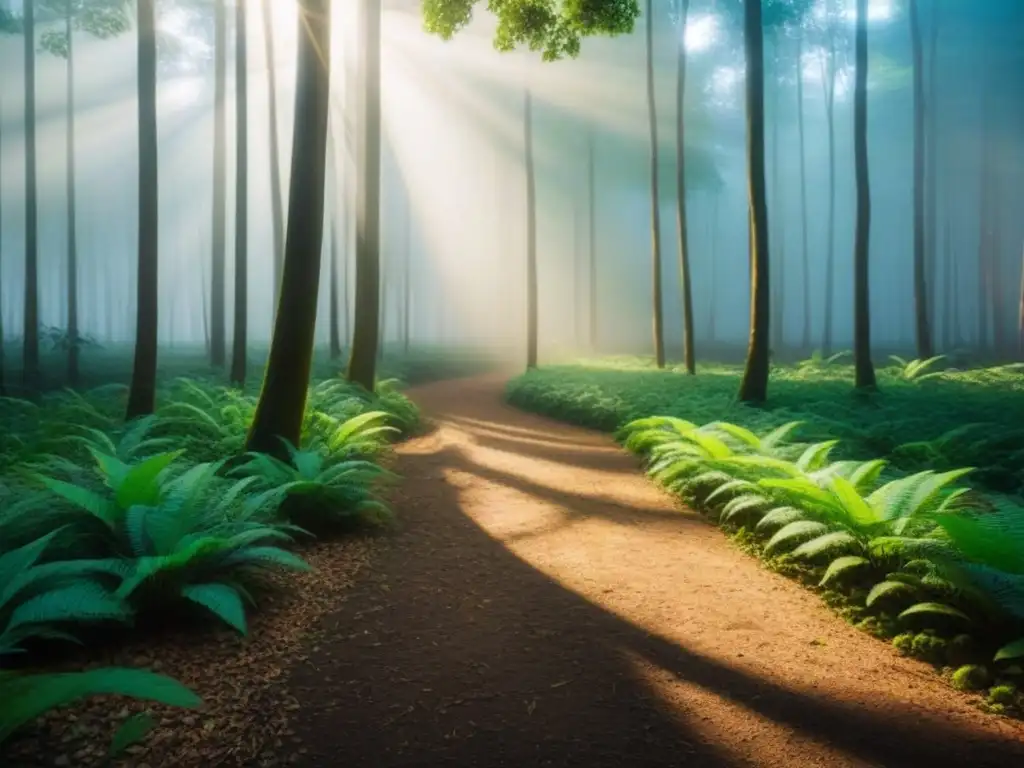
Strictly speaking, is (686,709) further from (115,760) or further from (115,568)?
(115,568)

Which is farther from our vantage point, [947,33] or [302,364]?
[947,33]

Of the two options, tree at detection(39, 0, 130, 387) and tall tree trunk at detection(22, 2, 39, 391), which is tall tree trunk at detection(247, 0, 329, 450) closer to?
tall tree trunk at detection(22, 2, 39, 391)

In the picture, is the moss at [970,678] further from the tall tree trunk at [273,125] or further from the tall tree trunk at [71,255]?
the tall tree trunk at [71,255]

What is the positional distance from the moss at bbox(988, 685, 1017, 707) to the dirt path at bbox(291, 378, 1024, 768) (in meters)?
0.16

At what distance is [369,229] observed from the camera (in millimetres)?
14039

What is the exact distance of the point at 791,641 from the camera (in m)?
4.02

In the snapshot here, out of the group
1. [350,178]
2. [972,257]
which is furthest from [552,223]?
[972,257]

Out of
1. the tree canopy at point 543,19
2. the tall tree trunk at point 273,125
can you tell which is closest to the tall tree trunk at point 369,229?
the tall tree trunk at point 273,125

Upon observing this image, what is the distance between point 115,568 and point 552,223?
44897mm

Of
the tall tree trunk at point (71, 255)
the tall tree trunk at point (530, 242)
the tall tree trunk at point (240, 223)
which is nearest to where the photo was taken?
the tall tree trunk at point (240, 223)

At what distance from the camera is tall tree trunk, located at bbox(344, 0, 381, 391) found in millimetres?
13938

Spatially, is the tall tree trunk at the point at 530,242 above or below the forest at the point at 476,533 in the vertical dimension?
above

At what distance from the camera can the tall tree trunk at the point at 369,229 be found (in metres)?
13.9

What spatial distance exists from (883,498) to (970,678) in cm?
174
